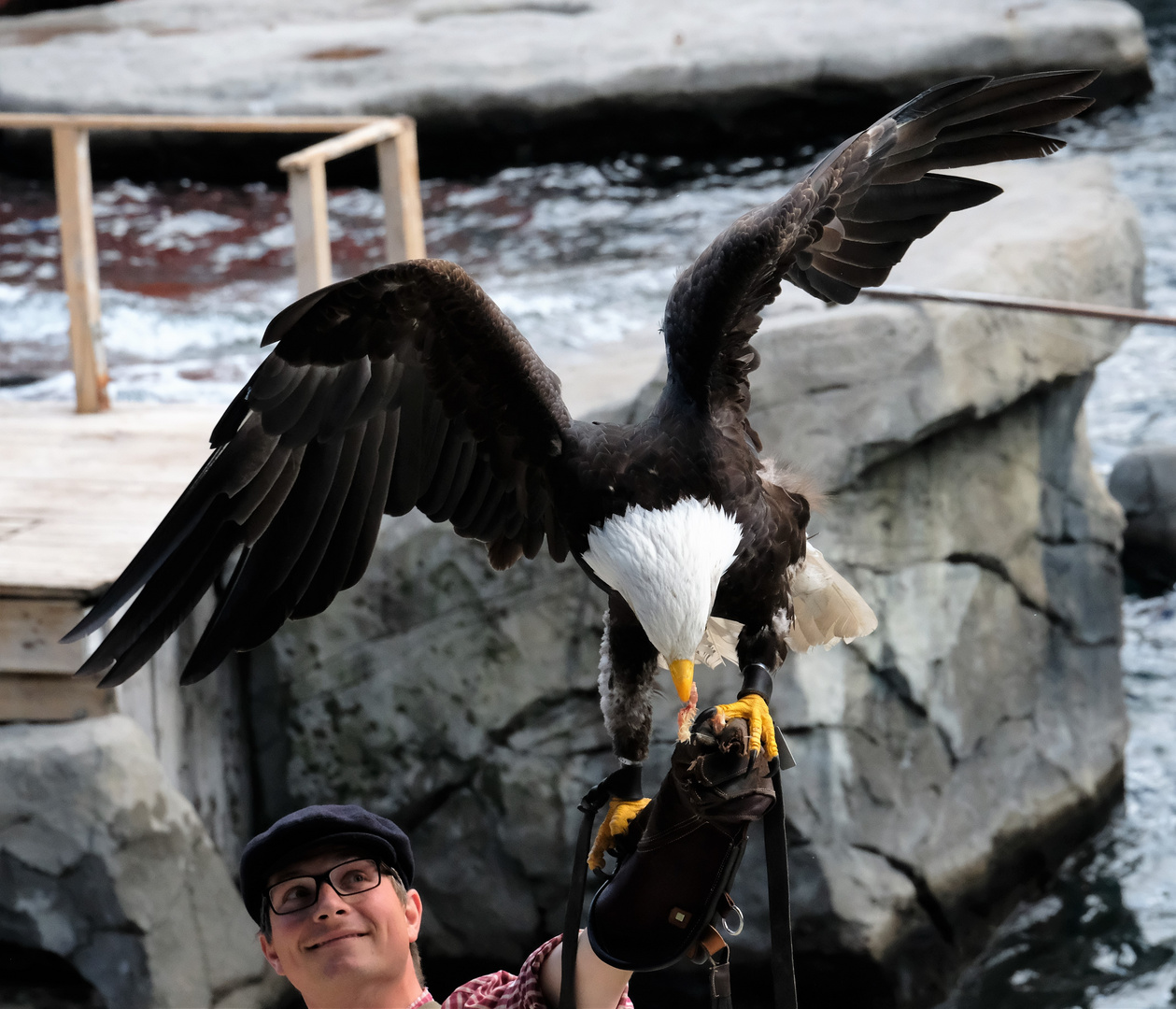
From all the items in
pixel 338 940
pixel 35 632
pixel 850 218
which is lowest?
pixel 35 632

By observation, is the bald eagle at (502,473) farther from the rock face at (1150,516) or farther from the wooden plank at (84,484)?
the rock face at (1150,516)

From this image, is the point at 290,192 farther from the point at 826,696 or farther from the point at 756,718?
the point at 756,718

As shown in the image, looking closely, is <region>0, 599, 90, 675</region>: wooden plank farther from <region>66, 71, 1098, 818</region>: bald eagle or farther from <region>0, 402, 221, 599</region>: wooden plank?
<region>66, 71, 1098, 818</region>: bald eagle

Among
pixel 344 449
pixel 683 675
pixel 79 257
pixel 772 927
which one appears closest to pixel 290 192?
pixel 79 257

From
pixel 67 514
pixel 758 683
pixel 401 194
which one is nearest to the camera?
pixel 758 683

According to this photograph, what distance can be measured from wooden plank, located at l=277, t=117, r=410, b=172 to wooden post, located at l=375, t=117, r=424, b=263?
3 cm

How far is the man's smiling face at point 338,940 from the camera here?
1420 mm

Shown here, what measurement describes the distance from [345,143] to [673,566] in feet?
9.56

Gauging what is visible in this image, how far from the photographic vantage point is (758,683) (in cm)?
166

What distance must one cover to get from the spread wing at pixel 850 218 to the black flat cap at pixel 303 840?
0.62 metres

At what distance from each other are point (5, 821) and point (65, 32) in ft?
25.9

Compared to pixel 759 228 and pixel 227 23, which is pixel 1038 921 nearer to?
pixel 759 228

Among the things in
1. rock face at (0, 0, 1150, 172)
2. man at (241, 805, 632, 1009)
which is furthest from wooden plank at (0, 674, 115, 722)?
rock face at (0, 0, 1150, 172)

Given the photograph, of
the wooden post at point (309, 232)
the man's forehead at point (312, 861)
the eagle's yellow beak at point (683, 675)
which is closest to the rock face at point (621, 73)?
the wooden post at point (309, 232)
